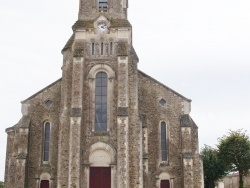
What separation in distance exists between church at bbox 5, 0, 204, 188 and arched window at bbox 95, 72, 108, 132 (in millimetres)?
52

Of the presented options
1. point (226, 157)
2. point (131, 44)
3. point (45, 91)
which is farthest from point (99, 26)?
point (226, 157)

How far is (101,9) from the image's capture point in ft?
125

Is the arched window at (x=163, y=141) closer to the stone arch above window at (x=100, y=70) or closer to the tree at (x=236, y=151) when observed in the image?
the stone arch above window at (x=100, y=70)

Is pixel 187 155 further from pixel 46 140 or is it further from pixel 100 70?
pixel 46 140

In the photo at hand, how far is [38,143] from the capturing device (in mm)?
36438

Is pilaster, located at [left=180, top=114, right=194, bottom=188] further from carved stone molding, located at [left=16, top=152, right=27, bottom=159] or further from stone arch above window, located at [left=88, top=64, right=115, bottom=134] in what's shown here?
carved stone molding, located at [left=16, top=152, right=27, bottom=159]

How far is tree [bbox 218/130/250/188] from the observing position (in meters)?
45.8

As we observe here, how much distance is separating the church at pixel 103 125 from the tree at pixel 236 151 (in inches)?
456

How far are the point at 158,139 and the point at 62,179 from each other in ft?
32.2

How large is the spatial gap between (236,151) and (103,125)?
19270 mm

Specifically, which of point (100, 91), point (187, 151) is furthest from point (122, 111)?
point (187, 151)

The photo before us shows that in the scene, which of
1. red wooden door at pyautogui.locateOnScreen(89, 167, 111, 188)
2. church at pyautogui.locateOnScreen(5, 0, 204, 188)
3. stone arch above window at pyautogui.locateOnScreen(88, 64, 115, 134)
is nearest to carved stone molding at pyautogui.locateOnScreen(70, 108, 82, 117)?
church at pyautogui.locateOnScreen(5, 0, 204, 188)

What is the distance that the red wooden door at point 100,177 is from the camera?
32906 millimetres

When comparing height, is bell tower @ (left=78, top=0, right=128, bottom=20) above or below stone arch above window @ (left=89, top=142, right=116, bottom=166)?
above
